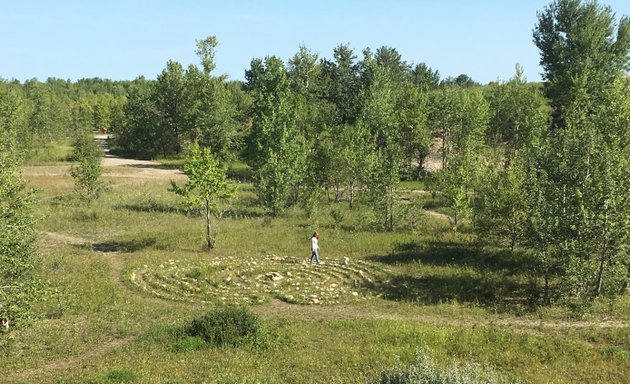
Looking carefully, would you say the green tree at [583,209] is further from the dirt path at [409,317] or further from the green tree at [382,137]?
the green tree at [382,137]

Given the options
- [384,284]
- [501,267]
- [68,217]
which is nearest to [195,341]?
[384,284]

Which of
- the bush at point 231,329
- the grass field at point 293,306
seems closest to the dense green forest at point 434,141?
the grass field at point 293,306

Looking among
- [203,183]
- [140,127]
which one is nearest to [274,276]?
[203,183]

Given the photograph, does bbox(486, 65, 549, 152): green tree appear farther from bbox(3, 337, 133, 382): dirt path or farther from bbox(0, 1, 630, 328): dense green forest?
bbox(3, 337, 133, 382): dirt path

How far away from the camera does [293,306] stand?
87.5 feet

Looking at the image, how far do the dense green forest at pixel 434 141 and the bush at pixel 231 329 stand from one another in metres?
7.12

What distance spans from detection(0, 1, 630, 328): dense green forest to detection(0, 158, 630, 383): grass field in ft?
8.10

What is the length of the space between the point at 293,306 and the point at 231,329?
6499mm

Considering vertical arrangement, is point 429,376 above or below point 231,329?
above

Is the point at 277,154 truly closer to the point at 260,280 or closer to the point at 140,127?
the point at 260,280

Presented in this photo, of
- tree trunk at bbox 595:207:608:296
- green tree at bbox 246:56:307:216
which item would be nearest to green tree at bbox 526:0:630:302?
tree trunk at bbox 595:207:608:296

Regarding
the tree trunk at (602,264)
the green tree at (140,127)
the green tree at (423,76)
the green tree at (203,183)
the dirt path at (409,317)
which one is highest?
the green tree at (423,76)

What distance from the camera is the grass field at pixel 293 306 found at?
1803cm

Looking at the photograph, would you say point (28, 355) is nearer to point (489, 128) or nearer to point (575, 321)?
point (575, 321)
